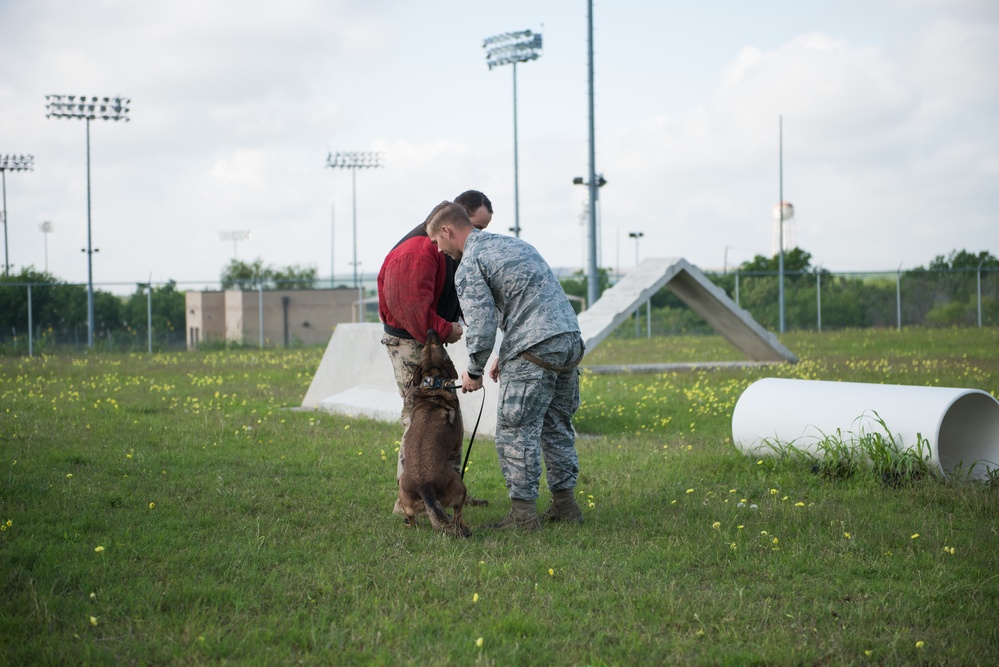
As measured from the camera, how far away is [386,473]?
7.07 metres

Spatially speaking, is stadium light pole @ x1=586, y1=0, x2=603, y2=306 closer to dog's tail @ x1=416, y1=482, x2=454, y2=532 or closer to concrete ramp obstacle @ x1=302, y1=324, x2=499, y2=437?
concrete ramp obstacle @ x1=302, y1=324, x2=499, y2=437

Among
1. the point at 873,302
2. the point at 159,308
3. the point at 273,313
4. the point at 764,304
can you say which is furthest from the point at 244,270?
the point at 873,302

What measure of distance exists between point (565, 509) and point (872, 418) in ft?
8.74

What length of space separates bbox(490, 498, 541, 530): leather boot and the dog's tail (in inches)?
15.6

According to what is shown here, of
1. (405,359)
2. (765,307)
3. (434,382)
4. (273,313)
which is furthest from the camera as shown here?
(273,313)

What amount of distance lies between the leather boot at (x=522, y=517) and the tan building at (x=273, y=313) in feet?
97.3

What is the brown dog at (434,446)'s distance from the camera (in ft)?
16.9

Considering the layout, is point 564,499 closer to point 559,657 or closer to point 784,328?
point 559,657

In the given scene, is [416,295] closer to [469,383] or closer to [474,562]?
[469,383]

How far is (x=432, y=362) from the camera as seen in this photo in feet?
18.2

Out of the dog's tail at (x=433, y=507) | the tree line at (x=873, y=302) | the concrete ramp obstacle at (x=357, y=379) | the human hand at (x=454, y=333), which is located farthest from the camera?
the tree line at (x=873, y=302)

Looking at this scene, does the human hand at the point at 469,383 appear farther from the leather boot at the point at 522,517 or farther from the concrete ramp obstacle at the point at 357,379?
the concrete ramp obstacle at the point at 357,379

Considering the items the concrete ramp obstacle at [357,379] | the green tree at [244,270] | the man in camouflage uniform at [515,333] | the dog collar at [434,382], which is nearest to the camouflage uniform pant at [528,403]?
the man in camouflage uniform at [515,333]

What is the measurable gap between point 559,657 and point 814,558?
189 cm
